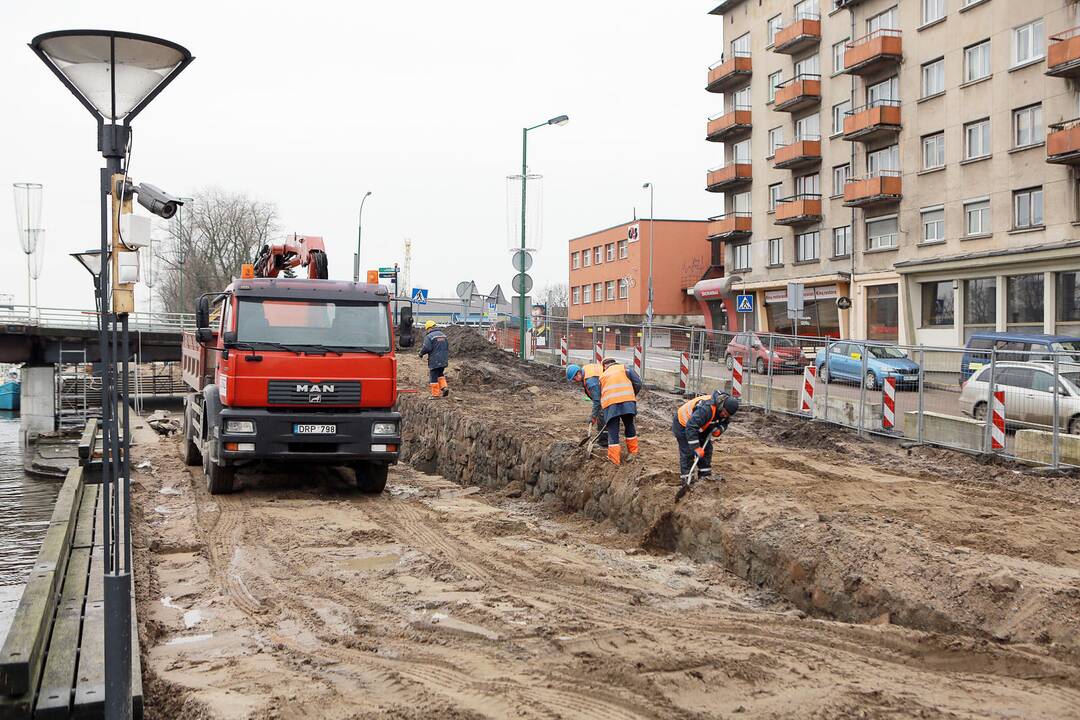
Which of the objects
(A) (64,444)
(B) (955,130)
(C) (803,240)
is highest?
(B) (955,130)

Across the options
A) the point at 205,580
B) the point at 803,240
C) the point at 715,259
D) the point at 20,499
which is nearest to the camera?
the point at 205,580

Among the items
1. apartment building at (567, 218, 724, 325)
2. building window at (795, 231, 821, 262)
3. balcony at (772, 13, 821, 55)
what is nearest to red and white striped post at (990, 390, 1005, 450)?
building window at (795, 231, 821, 262)

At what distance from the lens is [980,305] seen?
3012cm

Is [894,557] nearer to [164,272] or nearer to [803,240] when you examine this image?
[803,240]

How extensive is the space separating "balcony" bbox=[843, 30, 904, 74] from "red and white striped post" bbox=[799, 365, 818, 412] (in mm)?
20380

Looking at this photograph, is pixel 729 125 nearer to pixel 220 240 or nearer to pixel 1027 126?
pixel 1027 126

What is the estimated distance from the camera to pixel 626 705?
197 inches

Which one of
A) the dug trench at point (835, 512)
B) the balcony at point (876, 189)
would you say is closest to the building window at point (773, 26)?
the balcony at point (876, 189)

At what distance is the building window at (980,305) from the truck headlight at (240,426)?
24.8 m

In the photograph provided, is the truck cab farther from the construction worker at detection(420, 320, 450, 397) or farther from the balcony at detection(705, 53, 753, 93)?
the balcony at detection(705, 53, 753, 93)

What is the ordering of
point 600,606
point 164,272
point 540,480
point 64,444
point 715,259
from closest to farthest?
point 600,606
point 540,480
point 64,444
point 715,259
point 164,272

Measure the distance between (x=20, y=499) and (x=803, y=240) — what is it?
3076cm

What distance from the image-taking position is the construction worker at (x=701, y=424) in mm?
10305

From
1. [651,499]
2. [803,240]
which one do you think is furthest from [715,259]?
[651,499]
